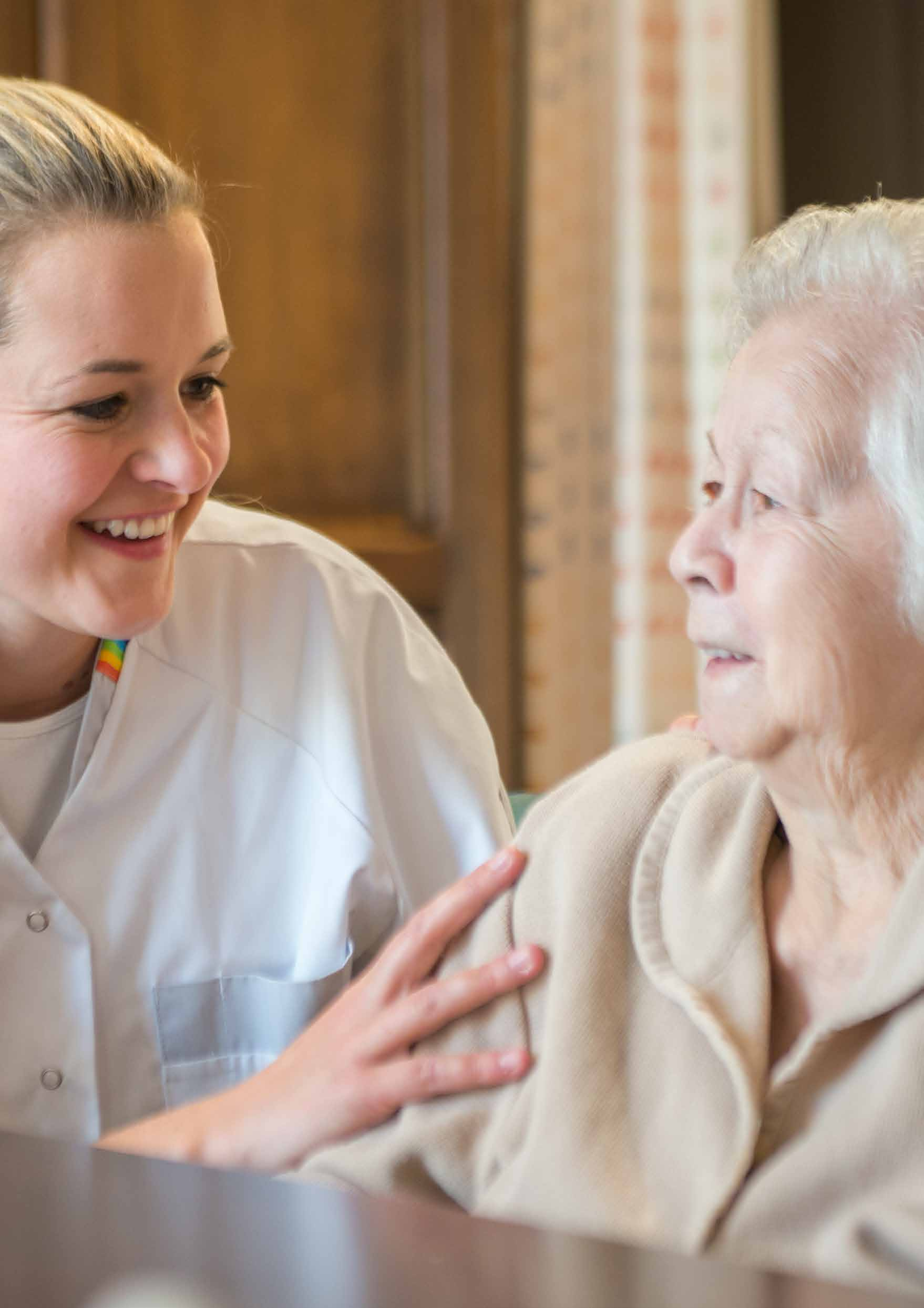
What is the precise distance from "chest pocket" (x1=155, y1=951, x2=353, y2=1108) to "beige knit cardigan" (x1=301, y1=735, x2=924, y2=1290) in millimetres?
351

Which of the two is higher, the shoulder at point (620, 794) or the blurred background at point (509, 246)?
the blurred background at point (509, 246)

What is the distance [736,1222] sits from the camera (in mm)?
989

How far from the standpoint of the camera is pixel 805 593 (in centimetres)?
106

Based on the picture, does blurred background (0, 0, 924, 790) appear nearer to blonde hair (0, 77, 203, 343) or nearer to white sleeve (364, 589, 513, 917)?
blonde hair (0, 77, 203, 343)

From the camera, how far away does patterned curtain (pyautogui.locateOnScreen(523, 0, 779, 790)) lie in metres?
3.36

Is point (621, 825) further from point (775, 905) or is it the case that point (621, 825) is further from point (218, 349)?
point (218, 349)

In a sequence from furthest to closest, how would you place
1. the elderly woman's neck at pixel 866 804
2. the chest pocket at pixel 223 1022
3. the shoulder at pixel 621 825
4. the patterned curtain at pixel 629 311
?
1. the patterned curtain at pixel 629 311
2. the chest pocket at pixel 223 1022
3. the shoulder at pixel 621 825
4. the elderly woman's neck at pixel 866 804

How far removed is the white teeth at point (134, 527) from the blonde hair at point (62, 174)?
0.65ft

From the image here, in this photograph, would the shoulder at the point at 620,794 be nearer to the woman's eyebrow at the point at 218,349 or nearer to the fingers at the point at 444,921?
the fingers at the point at 444,921

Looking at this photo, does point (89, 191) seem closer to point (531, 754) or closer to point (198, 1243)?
point (198, 1243)

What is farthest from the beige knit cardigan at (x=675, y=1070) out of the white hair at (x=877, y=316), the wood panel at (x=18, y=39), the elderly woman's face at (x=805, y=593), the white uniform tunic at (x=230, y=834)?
the wood panel at (x=18, y=39)

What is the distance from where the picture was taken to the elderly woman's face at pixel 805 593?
3.48 ft

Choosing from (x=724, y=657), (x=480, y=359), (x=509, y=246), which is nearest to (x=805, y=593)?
(x=724, y=657)

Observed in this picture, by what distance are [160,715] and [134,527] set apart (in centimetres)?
20
